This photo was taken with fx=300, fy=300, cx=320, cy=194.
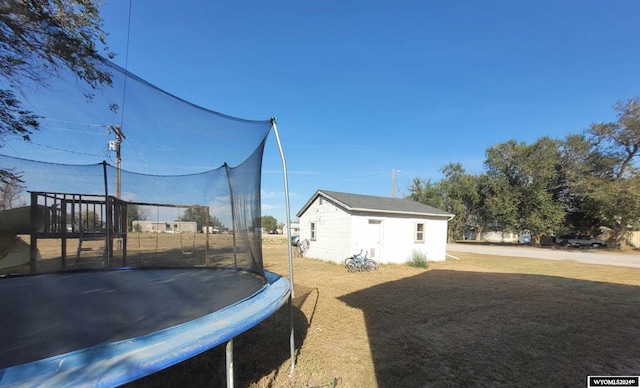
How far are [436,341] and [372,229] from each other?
7.75 m

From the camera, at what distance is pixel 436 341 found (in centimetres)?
354

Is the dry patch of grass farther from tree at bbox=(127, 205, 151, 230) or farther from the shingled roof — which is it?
the shingled roof

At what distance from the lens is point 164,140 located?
2652 millimetres

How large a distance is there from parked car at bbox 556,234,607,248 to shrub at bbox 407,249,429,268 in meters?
17.5

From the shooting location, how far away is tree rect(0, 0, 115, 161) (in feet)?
5.40

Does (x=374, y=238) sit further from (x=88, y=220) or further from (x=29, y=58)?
(x=29, y=58)

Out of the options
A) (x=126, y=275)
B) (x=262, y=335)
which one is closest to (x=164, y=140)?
(x=126, y=275)

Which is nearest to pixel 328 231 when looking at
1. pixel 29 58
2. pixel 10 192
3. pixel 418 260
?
pixel 418 260

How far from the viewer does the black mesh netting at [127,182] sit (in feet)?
6.92

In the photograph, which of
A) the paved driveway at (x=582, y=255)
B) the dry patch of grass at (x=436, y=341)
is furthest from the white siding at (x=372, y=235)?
the dry patch of grass at (x=436, y=341)

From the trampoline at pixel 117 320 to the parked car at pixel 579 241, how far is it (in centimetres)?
2664

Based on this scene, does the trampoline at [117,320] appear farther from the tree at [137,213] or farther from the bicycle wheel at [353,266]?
the bicycle wheel at [353,266]

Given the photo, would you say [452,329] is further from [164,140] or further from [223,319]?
[164,140]

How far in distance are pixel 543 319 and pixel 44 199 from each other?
6.56 metres
